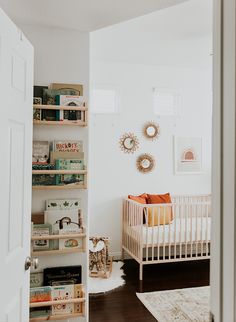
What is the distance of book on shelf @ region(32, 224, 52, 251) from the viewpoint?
2359mm

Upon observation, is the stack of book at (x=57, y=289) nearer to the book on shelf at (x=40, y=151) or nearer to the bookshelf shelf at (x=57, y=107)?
the book on shelf at (x=40, y=151)

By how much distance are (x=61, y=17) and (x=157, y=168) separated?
302 cm

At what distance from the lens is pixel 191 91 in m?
5.09

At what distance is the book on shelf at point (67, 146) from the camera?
247 cm

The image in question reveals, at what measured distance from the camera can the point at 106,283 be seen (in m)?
3.76

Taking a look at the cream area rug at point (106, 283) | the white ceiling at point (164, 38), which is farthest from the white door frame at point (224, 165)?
the cream area rug at point (106, 283)

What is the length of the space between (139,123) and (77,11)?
9.00 feet

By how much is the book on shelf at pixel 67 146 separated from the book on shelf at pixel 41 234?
59 centimetres

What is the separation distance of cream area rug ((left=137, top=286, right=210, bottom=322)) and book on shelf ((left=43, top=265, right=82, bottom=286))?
0.95 metres

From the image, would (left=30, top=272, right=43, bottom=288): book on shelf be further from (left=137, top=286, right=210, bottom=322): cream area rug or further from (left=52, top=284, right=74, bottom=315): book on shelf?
(left=137, top=286, right=210, bottom=322): cream area rug

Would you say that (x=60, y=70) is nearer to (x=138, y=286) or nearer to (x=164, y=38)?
(x=164, y=38)

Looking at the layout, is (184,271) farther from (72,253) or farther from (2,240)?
(2,240)

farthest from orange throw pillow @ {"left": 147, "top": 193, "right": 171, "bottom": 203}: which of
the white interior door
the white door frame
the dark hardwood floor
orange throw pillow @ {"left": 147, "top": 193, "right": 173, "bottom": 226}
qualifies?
the white door frame

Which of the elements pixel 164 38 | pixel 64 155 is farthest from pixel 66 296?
pixel 164 38
